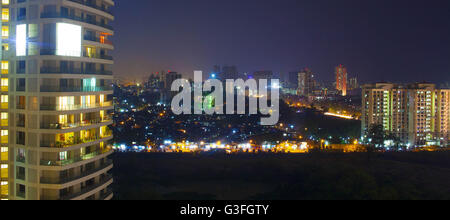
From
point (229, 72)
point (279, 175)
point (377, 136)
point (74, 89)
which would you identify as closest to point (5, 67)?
point (74, 89)

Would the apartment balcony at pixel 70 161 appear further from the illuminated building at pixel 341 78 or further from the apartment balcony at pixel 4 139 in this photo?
the illuminated building at pixel 341 78

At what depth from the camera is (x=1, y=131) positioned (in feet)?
18.2

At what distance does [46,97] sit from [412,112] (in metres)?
20.5

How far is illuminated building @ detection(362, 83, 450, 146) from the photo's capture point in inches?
838

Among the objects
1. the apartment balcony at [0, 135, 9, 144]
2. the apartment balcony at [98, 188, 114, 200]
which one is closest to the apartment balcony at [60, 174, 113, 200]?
the apartment balcony at [98, 188, 114, 200]

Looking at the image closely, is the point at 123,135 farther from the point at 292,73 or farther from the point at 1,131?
the point at 292,73

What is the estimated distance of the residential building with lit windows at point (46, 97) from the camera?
5285 millimetres

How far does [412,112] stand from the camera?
70.1 feet

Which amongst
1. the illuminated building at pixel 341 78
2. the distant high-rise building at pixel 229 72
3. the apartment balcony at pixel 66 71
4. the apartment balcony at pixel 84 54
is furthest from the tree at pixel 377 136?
the illuminated building at pixel 341 78

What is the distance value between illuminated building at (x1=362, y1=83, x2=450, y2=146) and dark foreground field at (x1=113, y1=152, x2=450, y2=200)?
584 centimetres

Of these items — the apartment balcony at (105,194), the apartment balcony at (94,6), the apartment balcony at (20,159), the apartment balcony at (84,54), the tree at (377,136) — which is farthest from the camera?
the tree at (377,136)

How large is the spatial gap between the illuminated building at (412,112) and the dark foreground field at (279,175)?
5844 millimetres

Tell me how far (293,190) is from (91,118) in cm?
668

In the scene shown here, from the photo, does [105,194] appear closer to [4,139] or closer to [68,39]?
[4,139]
